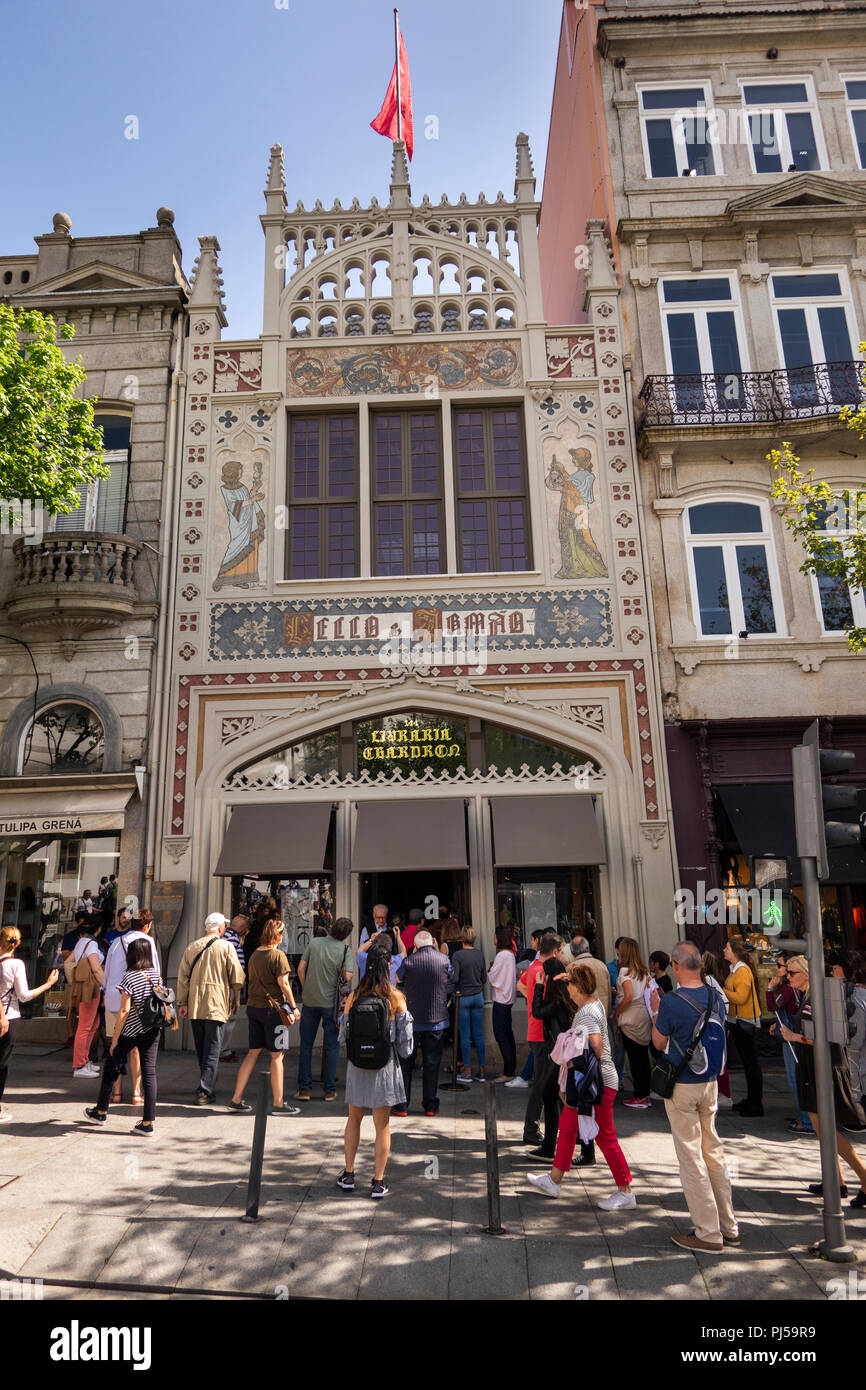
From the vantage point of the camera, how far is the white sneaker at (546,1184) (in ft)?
23.2

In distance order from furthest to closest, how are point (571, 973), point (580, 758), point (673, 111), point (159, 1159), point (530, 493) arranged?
point (673, 111), point (530, 493), point (580, 758), point (159, 1159), point (571, 973)

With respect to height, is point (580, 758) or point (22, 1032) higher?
point (580, 758)

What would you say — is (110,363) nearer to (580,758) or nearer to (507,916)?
(580,758)

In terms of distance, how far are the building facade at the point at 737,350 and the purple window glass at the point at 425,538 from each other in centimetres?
381

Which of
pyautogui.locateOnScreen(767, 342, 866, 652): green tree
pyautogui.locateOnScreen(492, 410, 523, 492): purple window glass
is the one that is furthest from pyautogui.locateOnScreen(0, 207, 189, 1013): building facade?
pyautogui.locateOnScreen(767, 342, 866, 652): green tree

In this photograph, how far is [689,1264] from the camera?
5.92 meters

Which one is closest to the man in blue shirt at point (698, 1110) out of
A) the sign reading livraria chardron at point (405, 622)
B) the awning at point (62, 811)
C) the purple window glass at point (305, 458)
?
the sign reading livraria chardron at point (405, 622)

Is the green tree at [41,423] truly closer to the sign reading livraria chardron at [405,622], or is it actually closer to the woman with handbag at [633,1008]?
the sign reading livraria chardron at [405,622]

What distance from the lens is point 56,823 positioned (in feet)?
47.1

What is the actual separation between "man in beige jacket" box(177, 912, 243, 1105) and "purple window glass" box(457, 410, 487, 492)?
962cm

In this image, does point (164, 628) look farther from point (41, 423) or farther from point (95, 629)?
point (41, 423)

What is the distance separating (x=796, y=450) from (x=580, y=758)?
22.2ft

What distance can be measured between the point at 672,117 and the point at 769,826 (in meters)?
14.6
